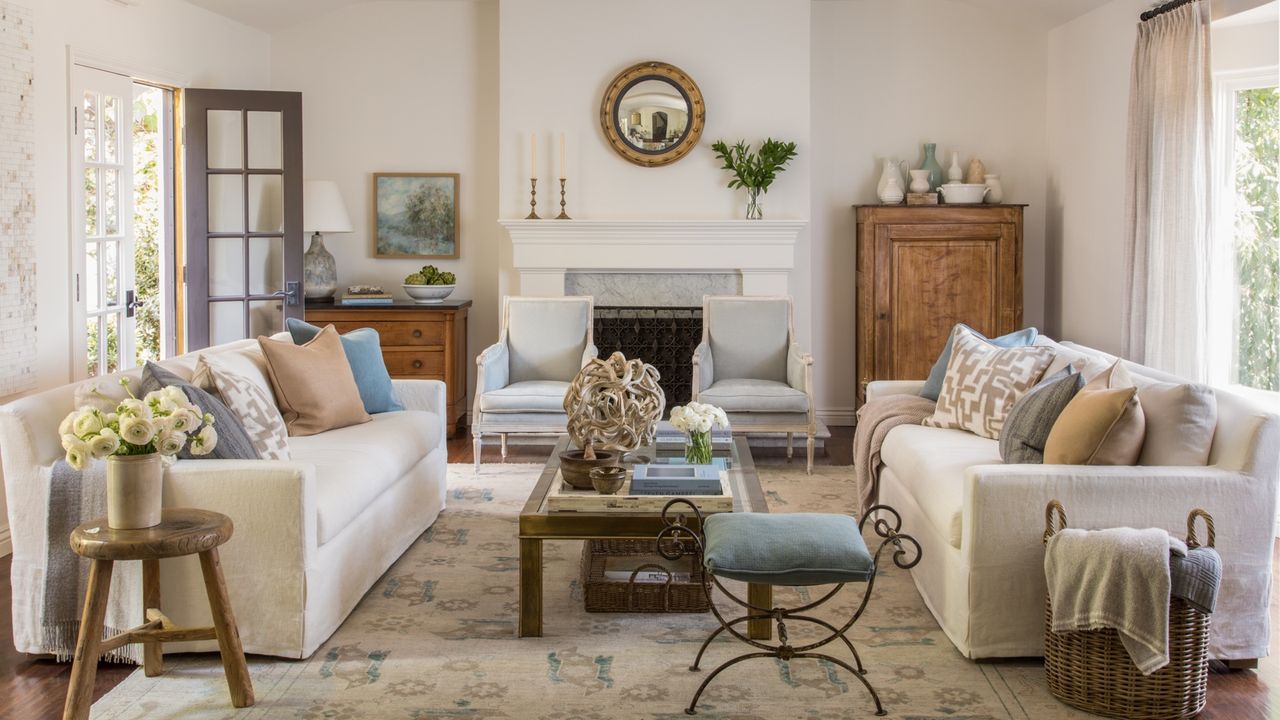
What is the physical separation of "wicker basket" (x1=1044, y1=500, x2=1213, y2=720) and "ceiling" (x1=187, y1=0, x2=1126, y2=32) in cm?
467

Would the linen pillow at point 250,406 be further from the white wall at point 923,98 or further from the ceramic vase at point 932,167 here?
the ceramic vase at point 932,167

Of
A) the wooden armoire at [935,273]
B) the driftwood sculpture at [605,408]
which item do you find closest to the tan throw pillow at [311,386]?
the driftwood sculpture at [605,408]

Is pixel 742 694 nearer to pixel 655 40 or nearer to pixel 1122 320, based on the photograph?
pixel 1122 320

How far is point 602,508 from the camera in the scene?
359cm

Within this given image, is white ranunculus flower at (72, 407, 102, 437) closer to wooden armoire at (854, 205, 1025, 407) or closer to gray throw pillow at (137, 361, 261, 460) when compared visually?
gray throw pillow at (137, 361, 261, 460)

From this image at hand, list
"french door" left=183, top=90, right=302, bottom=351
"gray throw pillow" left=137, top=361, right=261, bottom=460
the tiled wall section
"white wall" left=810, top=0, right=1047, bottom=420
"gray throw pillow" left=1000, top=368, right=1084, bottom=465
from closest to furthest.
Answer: "gray throw pillow" left=137, top=361, right=261, bottom=460, "gray throw pillow" left=1000, top=368, right=1084, bottom=465, the tiled wall section, "french door" left=183, top=90, right=302, bottom=351, "white wall" left=810, top=0, right=1047, bottom=420

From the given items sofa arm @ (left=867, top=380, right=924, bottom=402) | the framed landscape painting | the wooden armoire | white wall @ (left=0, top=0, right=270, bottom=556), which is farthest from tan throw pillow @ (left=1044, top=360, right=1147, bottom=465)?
the framed landscape painting

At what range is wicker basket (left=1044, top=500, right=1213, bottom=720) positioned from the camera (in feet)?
9.90

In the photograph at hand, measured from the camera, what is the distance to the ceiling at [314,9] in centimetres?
688

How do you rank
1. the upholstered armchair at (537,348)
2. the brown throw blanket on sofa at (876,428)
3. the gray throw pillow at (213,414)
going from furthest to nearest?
1. the upholstered armchair at (537,348)
2. the brown throw blanket on sofa at (876,428)
3. the gray throw pillow at (213,414)

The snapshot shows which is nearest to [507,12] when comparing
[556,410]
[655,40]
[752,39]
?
[655,40]

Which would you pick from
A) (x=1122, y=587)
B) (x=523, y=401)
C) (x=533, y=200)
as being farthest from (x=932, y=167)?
(x=1122, y=587)

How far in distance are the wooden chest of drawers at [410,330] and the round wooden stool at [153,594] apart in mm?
3876

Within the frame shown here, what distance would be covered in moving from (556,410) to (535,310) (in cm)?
83
